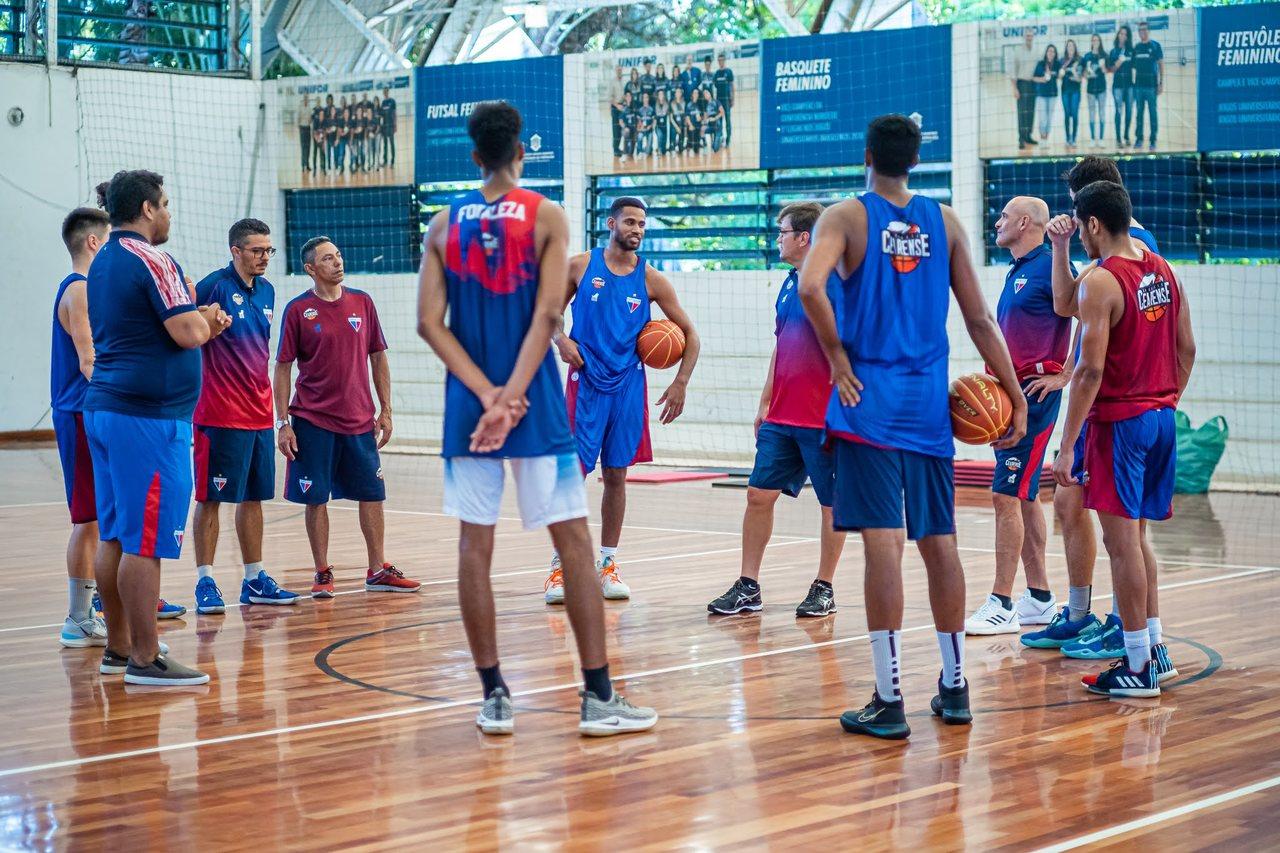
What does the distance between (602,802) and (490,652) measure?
2.81 ft

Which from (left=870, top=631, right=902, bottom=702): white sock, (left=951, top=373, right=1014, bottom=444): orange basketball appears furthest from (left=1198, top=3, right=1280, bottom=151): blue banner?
(left=870, top=631, right=902, bottom=702): white sock

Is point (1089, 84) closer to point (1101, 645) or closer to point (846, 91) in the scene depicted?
point (846, 91)

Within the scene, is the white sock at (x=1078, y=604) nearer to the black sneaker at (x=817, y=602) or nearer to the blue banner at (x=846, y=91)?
the black sneaker at (x=817, y=602)

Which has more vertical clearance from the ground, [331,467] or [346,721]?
[331,467]

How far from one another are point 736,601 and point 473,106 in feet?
37.0

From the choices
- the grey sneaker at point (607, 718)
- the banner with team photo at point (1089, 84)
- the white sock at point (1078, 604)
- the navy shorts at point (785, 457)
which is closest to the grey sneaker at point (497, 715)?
the grey sneaker at point (607, 718)

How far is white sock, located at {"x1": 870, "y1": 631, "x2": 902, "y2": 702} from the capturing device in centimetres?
469

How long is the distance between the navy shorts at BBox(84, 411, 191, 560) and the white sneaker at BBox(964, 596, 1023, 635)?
3295mm

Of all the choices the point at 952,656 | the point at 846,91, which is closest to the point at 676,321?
the point at 952,656

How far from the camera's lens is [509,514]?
11281mm

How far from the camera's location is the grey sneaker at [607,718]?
473 centimetres

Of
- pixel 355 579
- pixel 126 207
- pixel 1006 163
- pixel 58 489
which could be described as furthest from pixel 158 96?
pixel 126 207

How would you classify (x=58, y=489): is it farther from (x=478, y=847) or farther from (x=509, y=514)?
(x=478, y=847)

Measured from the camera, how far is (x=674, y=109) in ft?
53.2
